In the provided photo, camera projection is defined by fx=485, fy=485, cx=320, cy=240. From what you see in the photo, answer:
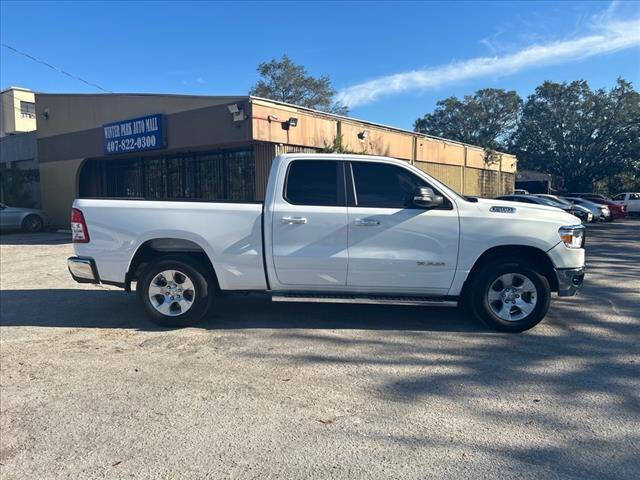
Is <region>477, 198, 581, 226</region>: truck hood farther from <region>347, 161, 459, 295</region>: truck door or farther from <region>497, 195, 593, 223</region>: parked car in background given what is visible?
<region>497, 195, 593, 223</region>: parked car in background

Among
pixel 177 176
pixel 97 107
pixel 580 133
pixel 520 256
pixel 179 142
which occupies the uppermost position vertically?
pixel 580 133

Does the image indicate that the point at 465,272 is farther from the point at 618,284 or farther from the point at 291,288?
the point at 618,284

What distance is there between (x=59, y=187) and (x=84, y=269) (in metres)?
17.2

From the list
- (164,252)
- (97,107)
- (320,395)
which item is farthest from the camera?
(97,107)

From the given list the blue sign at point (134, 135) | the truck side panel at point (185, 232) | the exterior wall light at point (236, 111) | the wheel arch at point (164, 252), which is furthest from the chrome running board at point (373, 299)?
the blue sign at point (134, 135)

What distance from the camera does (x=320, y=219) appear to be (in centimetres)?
540

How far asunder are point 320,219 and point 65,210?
60.9ft

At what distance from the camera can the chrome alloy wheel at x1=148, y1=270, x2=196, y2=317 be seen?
563cm

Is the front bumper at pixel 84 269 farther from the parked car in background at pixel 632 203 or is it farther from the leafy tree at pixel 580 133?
the leafy tree at pixel 580 133

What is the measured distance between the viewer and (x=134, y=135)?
17000 millimetres

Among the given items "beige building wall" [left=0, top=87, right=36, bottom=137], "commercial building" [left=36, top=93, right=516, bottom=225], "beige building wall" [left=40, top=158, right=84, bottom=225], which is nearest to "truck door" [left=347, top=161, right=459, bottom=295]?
"commercial building" [left=36, top=93, right=516, bottom=225]

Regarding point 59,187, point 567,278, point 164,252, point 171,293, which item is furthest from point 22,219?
point 567,278

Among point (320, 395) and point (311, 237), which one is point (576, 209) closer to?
point (311, 237)

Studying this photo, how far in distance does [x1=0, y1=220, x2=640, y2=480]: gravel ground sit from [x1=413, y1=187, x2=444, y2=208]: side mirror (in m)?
1.43
